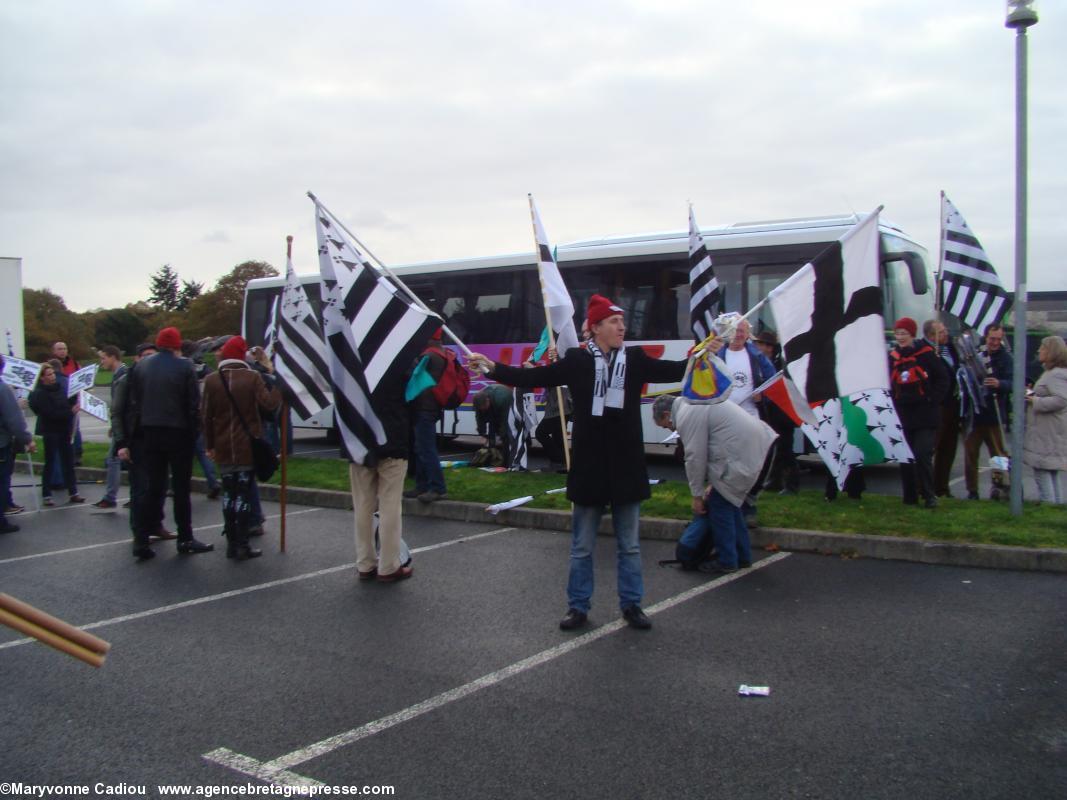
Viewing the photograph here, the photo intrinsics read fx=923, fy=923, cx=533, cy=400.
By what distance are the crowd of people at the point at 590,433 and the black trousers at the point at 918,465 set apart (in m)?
0.02

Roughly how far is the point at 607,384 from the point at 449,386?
18.6 ft

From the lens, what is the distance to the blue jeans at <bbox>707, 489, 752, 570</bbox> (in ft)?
23.1

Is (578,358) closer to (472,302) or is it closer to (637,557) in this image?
(637,557)

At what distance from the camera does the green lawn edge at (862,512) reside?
748 cm

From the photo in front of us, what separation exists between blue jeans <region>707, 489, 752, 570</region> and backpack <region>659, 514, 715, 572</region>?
0.12 meters

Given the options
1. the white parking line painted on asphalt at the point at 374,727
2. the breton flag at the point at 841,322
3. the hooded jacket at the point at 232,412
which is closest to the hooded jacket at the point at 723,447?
the breton flag at the point at 841,322

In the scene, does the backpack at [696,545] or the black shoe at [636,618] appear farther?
the backpack at [696,545]

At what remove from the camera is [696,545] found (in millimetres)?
7258

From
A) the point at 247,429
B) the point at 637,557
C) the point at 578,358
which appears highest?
the point at 578,358

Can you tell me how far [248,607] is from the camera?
21.6ft

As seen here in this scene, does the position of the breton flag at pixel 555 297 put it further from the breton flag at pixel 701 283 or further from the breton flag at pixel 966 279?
the breton flag at pixel 966 279

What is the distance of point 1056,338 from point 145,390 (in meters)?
8.64

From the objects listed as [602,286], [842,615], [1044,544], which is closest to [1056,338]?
[1044,544]

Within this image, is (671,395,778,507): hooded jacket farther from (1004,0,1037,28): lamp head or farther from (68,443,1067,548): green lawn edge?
(1004,0,1037,28): lamp head
